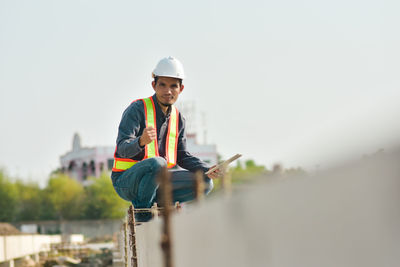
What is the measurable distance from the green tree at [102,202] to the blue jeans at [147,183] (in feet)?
336

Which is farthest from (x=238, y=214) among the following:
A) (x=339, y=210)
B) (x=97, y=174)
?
(x=97, y=174)

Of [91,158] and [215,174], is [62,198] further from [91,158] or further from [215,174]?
[215,174]

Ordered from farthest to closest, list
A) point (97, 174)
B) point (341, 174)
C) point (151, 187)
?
1. point (97, 174)
2. point (151, 187)
3. point (341, 174)

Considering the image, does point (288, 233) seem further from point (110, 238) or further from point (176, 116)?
point (110, 238)

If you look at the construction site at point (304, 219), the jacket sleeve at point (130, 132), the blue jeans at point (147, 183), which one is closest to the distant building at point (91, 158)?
the blue jeans at point (147, 183)

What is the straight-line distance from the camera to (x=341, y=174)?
8.80ft

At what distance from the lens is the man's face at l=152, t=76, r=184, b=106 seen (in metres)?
8.06

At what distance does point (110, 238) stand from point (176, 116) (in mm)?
83357

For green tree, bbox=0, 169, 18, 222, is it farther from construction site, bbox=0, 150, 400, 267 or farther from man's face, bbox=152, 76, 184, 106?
construction site, bbox=0, 150, 400, 267

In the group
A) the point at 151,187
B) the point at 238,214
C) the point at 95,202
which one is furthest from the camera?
the point at 95,202

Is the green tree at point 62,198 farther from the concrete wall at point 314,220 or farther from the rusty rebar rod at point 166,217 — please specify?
the concrete wall at point 314,220

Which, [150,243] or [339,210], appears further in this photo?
[150,243]

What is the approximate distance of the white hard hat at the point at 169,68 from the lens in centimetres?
795

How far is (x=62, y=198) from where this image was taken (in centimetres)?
10975
